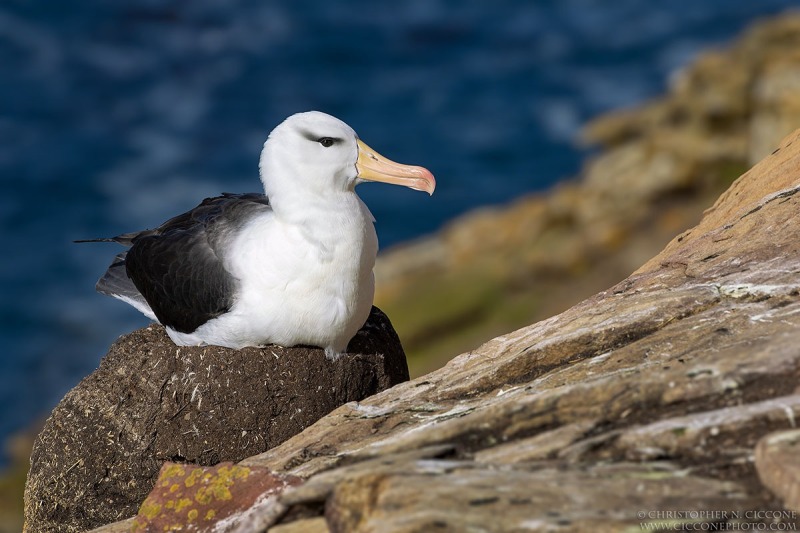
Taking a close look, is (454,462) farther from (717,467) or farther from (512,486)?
(717,467)

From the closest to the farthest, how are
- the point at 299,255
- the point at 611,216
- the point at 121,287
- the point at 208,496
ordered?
1. the point at 208,496
2. the point at 299,255
3. the point at 121,287
4. the point at 611,216

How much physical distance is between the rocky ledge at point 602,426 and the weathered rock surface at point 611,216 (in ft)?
29.3

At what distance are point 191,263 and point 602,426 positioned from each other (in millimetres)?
3237

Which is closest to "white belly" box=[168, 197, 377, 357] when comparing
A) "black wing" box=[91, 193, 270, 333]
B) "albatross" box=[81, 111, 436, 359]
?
"albatross" box=[81, 111, 436, 359]

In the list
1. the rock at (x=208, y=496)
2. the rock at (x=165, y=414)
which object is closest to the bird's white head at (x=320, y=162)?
the rock at (x=165, y=414)

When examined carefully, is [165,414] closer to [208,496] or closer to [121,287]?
[208,496]

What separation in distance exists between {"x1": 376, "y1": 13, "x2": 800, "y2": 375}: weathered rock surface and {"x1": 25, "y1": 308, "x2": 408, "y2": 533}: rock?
8.26 metres

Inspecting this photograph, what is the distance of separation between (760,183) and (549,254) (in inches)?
373

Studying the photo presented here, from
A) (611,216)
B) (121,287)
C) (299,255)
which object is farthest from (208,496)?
(611,216)

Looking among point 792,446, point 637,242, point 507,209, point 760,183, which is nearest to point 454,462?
point 792,446

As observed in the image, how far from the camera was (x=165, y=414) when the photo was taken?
20.9 ft

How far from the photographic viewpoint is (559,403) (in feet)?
15.1

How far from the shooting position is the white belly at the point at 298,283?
6.23m

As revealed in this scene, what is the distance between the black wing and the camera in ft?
21.1
